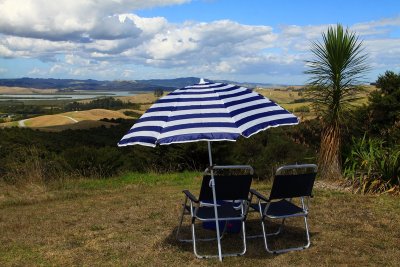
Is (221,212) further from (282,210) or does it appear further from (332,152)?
(332,152)

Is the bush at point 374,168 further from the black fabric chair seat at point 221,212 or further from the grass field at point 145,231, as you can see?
the black fabric chair seat at point 221,212

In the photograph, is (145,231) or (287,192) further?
(145,231)

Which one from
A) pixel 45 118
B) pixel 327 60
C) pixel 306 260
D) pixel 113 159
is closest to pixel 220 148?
pixel 113 159

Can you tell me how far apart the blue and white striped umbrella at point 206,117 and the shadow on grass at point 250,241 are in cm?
146

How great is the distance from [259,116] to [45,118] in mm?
80340

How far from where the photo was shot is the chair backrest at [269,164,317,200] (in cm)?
488

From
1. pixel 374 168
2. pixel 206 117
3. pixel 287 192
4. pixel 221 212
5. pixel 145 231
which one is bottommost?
pixel 145 231

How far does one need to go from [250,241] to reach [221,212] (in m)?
0.66

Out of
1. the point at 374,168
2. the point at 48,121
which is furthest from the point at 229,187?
the point at 48,121

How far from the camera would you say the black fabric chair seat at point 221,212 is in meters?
5.03

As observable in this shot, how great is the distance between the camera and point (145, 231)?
6074 mm

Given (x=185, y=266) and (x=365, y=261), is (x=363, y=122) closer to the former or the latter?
(x=365, y=261)

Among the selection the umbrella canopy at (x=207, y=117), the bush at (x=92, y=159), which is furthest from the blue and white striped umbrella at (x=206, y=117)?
the bush at (x=92, y=159)

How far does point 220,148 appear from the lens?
59.5ft
